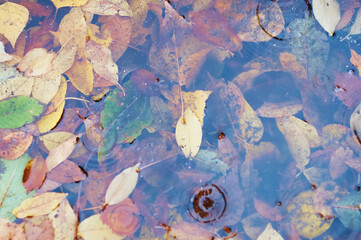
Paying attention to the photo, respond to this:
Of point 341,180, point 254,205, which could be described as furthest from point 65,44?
point 341,180

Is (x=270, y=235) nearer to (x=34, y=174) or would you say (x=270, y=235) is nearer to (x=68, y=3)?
(x=34, y=174)

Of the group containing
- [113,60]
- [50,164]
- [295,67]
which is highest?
[295,67]

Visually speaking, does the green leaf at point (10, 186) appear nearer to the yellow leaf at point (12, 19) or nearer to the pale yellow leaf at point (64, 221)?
the pale yellow leaf at point (64, 221)

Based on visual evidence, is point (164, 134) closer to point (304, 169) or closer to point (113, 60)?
point (113, 60)

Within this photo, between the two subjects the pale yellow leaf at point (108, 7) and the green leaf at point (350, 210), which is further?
the pale yellow leaf at point (108, 7)

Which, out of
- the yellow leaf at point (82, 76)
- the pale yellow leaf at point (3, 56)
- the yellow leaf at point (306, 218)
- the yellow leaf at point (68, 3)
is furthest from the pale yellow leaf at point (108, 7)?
the yellow leaf at point (306, 218)

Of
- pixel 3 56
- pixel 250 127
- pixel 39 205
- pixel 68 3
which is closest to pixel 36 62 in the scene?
pixel 3 56

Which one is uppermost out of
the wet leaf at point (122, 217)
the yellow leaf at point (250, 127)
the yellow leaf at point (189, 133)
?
the yellow leaf at point (250, 127)
